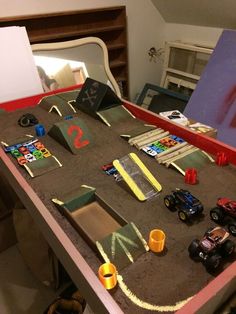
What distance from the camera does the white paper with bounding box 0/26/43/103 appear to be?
5.75ft

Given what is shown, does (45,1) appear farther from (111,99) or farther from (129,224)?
(129,224)

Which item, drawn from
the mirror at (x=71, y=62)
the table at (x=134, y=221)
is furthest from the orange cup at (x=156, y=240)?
the mirror at (x=71, y=62)

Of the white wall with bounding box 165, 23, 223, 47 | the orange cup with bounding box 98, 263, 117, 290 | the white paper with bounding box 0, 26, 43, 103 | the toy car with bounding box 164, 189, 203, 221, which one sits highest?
the white wall with bounding box 165, 23, 223, 47

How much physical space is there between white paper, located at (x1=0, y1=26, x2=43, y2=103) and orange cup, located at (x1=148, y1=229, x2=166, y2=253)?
152 cm

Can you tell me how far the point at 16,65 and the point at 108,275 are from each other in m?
1.61

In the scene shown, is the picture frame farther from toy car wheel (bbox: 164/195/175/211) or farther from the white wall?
toy car wheel (bbox: 164/195/175/211)

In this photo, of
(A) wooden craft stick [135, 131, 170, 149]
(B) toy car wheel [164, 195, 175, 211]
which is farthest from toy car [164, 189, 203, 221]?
(A) wooden craft stick [135, 131, 170, 149]

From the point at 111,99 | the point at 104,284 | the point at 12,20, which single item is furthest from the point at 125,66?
the point at 104,284

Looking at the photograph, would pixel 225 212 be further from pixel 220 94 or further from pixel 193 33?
pixel 193 33

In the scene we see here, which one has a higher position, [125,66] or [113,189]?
[125,66]

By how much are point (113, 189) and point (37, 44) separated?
176 cm

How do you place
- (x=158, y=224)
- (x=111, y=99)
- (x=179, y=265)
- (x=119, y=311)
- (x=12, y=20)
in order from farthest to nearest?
(x=12, y=20) → (x=111, y=99) → (x=158, y=224) → (x=179, y=265) → (x=119, y=311)

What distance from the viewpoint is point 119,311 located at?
0.56 meters

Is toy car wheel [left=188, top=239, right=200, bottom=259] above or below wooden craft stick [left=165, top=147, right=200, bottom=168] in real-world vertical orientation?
below
